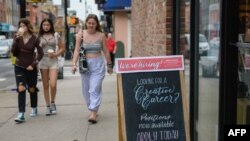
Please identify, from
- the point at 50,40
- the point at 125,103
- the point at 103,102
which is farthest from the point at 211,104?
the point at 103,102

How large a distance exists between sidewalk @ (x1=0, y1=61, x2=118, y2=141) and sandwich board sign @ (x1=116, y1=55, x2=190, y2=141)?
2539 millimetres

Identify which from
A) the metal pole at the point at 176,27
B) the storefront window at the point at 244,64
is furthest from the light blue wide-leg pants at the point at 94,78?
the storefront window at the point at 244,64

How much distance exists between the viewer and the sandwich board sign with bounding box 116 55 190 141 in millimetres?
4230

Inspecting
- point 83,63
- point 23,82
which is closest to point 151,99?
point 83,63

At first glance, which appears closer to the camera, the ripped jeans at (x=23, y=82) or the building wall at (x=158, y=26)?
the building wall at (x=158, y=26)

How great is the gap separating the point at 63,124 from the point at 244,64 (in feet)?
14.5

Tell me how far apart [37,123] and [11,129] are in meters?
0.54

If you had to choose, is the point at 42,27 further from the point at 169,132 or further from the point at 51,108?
the point at 169,132

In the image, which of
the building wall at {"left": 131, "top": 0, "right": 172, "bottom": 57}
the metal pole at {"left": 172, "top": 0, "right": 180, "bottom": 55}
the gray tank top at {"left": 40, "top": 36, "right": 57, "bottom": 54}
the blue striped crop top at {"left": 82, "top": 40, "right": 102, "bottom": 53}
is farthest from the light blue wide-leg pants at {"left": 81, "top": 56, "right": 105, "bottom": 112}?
the metal pole at {"left": 172, "top": 0, "right": 180, "bottom": 55}

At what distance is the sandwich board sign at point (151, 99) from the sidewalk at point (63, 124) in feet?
8.33

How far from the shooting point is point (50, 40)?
8641 mm

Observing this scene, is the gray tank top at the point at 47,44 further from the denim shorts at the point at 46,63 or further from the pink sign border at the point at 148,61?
the pink sign border at the point at 148,61

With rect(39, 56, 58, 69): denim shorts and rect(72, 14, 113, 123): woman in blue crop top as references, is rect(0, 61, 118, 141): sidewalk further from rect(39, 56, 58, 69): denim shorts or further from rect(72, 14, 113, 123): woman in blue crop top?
rect(39, 56, 58, 69): denim shorts

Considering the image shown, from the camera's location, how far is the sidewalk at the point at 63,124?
23.0 ft
